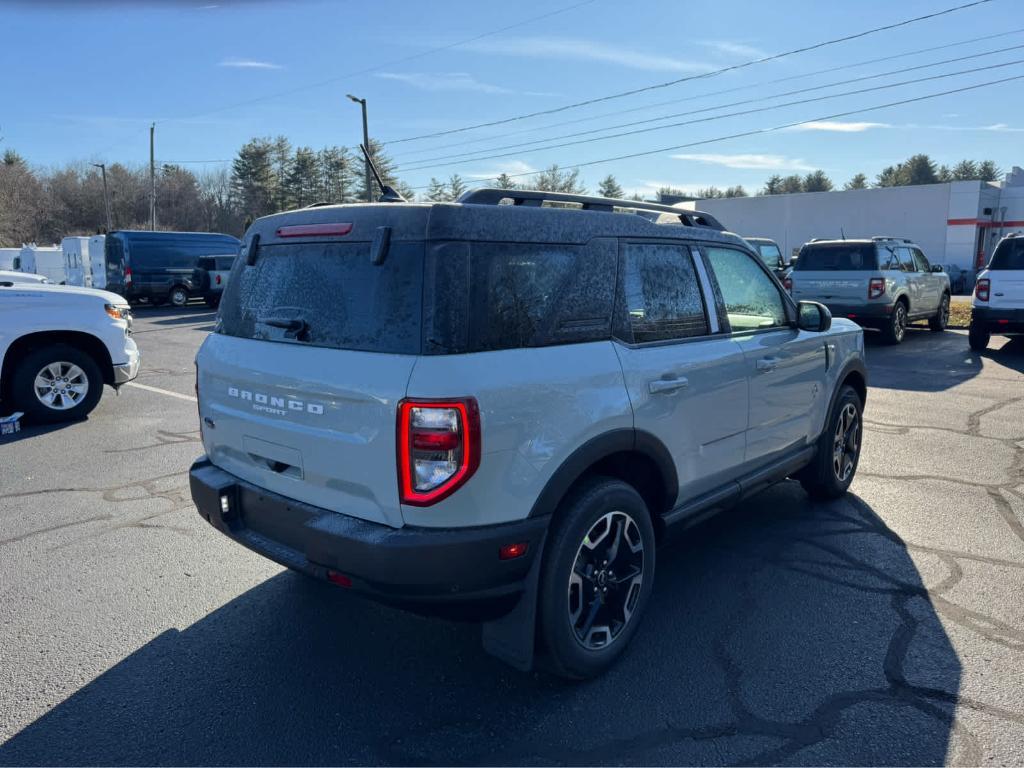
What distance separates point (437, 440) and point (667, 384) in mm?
1266

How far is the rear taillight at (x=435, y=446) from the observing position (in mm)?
2518

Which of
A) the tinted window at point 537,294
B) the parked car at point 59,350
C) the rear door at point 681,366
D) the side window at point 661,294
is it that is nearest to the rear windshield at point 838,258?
the rear door at point 681,366

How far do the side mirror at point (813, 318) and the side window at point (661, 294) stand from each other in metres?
1.15

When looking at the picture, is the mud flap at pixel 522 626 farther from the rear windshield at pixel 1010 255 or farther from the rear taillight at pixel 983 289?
the rear windshield at pixel 1010 255

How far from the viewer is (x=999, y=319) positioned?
11.9 m

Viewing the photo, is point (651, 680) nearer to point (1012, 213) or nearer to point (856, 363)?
point (856, 363)

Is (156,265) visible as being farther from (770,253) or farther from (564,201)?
(564,201)

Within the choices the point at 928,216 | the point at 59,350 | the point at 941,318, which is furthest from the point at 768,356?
the point at 928,216

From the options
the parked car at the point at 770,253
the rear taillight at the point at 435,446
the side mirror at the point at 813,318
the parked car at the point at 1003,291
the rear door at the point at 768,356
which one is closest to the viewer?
the rear taillight at the point at 435,446

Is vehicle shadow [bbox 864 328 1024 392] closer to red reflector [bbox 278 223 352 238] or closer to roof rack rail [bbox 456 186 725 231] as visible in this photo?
roof rack rail [bbox 456 186 725 231]

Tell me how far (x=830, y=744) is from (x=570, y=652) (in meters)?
0.98

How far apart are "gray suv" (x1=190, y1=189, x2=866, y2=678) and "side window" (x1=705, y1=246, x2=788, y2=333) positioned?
0.25 metres

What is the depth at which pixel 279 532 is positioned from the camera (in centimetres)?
302

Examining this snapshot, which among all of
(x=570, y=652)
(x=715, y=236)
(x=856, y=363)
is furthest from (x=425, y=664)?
(x=856, y=363)
